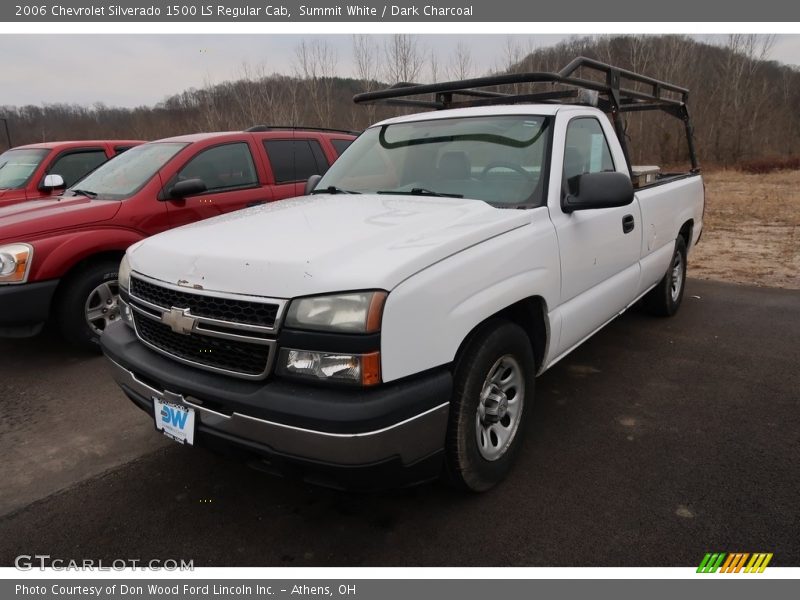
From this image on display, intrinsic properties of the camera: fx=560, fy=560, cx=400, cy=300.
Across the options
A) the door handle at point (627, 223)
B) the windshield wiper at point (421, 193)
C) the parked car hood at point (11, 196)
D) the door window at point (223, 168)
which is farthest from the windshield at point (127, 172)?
the door handle at point (627, 223)

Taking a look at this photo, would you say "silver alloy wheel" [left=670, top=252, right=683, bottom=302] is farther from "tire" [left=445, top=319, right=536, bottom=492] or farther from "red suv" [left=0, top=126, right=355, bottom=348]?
"red suv" [left=0, top=126, right=355, bottom=348]

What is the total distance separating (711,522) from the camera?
8.10ft

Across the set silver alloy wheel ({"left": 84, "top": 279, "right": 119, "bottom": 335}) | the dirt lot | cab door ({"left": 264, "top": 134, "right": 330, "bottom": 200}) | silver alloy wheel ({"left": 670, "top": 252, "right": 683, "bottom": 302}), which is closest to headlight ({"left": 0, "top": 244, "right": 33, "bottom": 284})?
silver alloy wheel ({"left": 84, "top": 279, "right": 119, "bottom": 335})

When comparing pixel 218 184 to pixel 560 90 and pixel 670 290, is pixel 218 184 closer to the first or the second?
pixel 560 90

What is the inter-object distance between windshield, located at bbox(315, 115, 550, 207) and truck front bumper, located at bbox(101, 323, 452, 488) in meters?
1.34

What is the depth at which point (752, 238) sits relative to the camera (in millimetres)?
9992

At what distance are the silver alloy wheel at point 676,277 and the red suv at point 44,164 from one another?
21.6ft

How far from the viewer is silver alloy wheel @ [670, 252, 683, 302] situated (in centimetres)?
538

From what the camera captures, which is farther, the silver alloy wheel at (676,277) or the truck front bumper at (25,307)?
the silver alloy wheel at (676,277)

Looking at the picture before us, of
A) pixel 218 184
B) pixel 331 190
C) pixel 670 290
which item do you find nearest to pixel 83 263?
pixel 218 184

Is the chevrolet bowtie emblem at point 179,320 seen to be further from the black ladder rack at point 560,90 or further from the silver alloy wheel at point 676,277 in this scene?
the silver alloy wheel at point 676,277

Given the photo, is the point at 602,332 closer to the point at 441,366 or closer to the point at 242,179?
the point at 441,366

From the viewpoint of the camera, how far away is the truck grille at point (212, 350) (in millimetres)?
2166
